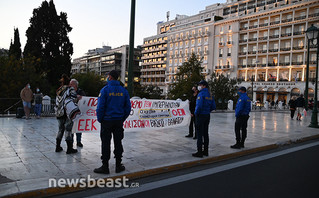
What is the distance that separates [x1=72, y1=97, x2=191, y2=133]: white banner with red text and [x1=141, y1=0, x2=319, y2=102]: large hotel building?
157 feet

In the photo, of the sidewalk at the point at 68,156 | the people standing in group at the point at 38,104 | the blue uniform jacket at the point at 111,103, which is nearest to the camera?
the sidewalk at the point at 68,156

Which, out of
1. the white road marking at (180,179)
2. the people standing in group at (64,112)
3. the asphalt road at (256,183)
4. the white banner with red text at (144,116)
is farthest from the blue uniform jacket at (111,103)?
the white banner with red text at (144,116)

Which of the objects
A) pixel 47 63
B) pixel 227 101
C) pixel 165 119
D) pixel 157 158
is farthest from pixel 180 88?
pixel 157 158

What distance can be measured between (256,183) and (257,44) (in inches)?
2539

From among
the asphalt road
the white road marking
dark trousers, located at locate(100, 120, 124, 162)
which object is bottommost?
the white road marking

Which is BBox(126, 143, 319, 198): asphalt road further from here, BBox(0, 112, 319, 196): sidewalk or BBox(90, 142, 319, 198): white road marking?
BBox(0, 112, 319, 196): sidewalk

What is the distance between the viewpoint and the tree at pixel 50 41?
118 feet

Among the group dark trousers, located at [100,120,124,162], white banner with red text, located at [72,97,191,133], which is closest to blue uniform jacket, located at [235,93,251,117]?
white banner with red text, located at [72,97,191,133]

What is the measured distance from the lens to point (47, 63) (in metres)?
36.7

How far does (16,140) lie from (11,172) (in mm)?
3283

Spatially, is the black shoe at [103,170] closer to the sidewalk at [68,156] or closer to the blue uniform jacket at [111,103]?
the sidewalk at [68,156]

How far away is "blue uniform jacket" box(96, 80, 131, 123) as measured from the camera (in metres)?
4.65

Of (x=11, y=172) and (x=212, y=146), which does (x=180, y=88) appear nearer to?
(x=212, y=146)

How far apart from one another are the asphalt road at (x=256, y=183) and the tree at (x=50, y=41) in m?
35.3
